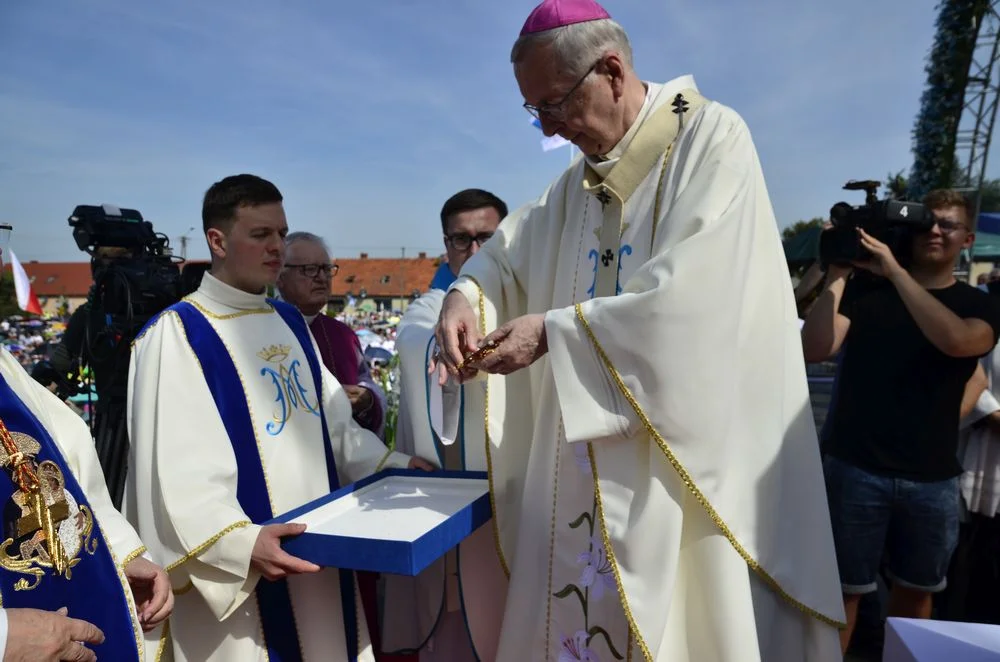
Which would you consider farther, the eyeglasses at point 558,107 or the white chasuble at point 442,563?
the white chasuble at point 442,563

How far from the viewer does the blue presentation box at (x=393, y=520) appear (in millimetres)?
1390

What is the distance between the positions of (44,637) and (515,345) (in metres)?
1.05

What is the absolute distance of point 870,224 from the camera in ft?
8.51

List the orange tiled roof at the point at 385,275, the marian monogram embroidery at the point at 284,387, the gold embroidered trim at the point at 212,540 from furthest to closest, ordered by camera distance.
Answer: the orange tiled roof at the point at 385,275 → the marian monogram embroidery at the point at 284,387 → the gold embroidered trim at the point at 212,540

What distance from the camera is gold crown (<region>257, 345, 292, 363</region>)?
2289 mm

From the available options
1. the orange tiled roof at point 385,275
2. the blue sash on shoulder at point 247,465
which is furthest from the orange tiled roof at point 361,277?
the blue sash on shoulder at point 247,465

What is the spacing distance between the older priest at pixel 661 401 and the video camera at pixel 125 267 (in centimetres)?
147

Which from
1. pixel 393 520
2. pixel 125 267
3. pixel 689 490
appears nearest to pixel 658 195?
pixel 689 490

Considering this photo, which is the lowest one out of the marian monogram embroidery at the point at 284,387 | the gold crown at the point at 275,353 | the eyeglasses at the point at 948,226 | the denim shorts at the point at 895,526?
the denim shorts at the point at 895,526

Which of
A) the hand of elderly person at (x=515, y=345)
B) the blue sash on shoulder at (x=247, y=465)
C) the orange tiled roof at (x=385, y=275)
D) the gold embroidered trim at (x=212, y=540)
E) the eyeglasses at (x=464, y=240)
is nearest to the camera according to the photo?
the hand of elderly person at (x=515, y=345)

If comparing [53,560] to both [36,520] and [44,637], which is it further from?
[44,637]

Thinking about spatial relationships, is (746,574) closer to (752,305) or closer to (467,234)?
(752,305)

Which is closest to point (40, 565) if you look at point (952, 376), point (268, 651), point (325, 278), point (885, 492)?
point (268, 651)

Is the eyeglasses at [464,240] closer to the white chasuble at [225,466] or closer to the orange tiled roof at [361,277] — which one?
the white chasuble at [225,466]
